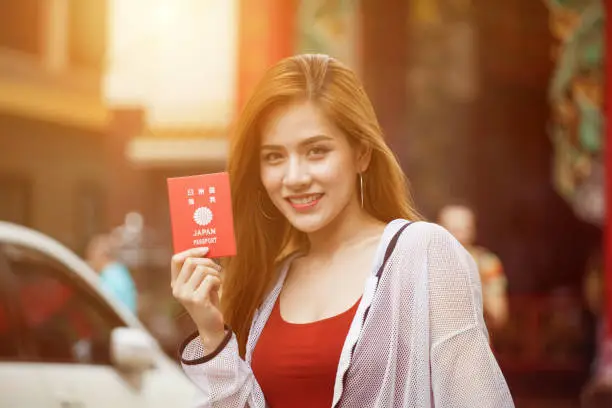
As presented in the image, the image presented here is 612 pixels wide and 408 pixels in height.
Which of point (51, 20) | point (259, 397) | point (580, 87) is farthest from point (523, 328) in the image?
point (259, 397)

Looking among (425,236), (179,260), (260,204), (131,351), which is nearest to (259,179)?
(260,204)

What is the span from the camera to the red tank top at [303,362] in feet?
7.74

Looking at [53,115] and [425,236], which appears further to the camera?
[53,115]

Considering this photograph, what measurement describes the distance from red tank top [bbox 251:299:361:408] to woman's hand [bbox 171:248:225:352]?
3.9 inches

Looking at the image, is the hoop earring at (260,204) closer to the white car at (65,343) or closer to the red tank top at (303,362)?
the red tank top at (303,362)

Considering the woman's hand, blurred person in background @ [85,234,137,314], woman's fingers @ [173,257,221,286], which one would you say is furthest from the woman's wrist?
blurred person in background @ [85,234,137,314]

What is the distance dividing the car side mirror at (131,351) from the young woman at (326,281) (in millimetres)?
2183

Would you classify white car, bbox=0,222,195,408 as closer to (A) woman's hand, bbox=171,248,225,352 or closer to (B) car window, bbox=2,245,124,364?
(B) car window, bbox=2,245,124,364

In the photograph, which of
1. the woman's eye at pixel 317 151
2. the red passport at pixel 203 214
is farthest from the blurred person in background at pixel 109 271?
the woman's eye at pixel 317 151

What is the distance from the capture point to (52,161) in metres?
8.84

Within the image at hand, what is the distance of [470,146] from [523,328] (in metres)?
2.51

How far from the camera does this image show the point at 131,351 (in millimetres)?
4812

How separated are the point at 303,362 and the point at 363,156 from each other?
426 millimetres

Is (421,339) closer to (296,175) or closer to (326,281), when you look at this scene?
(326,281)
